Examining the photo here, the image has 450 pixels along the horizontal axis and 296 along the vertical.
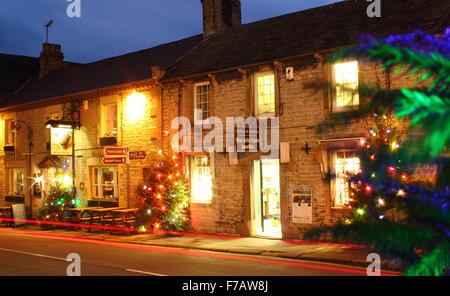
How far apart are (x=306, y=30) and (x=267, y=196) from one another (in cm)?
580

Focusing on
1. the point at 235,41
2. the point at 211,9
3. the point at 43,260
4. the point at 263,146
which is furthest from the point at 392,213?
the point at 211,9

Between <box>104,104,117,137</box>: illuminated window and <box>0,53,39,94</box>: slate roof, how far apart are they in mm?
11091

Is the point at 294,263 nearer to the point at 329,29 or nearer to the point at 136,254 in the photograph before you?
the point at 136,254

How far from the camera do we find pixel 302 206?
49.8ft

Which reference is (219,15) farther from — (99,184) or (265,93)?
(99,184)

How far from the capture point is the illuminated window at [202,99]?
1803cm

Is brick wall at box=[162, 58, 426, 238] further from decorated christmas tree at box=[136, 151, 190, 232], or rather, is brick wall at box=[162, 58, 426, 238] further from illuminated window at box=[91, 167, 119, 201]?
illuminated window at box=[91, 167, 119, 201]

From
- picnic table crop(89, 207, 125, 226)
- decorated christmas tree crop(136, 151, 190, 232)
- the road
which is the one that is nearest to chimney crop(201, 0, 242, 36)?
decorated christmas tree crop(136, 151, 190, 232)

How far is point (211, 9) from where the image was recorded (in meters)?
20.3

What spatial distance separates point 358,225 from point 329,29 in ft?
51.0

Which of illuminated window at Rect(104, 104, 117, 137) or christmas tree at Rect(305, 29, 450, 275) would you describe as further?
illuminated window at Rect(104, 104, 117, 137)

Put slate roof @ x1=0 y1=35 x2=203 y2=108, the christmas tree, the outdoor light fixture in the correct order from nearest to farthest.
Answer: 1. the christmas tree
2. slate roof @ x1=0 y1=35 x2=203 y2=108
3. the outdoor light fixture

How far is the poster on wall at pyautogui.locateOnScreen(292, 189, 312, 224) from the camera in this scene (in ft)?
49.3

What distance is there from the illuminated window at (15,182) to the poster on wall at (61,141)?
18.2 feet
